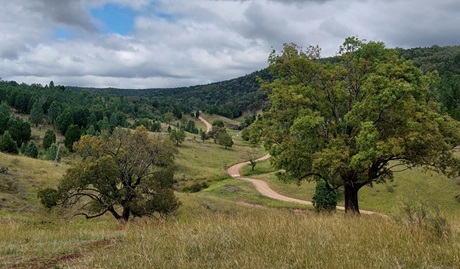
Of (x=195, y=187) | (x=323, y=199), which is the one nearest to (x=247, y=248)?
(x=323, y=199)

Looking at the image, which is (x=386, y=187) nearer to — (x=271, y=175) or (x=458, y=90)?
(x=271, y=175)

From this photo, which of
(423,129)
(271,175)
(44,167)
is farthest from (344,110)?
(271,175)

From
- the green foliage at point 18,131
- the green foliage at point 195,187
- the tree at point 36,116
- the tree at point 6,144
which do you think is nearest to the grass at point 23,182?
the green foliage at point 195,187

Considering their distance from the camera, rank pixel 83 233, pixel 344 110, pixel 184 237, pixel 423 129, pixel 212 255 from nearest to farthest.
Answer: pixel 212 255 → pixel 184 237 → pixel 83 233 → pixel 423 129 → pixel 344 110

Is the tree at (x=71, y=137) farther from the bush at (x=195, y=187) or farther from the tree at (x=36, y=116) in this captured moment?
the bush at (x=195, y=187)

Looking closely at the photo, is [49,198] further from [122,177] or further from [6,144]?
[6,144]

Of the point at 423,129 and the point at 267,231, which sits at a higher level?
the point at 423,129

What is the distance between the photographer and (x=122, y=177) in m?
27.2

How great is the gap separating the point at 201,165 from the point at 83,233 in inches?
2762

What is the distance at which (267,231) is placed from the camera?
24.3ft

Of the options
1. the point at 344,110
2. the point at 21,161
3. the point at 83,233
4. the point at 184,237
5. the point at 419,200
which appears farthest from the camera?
the point at 21,161

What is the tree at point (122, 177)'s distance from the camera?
25891 millimetres

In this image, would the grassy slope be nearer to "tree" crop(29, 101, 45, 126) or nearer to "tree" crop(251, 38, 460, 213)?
"tree" crop(251, 38, 460, 213)

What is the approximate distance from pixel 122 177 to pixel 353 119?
17359 mm
